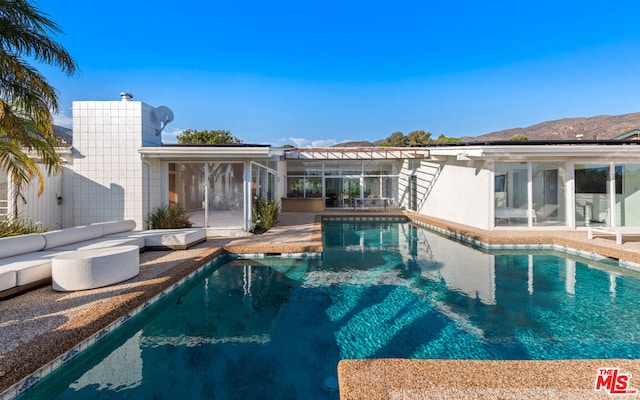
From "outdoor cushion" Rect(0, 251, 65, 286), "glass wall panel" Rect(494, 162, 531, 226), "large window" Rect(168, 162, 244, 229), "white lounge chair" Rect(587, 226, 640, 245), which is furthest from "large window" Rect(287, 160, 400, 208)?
"outdoor cushion" Rect(0, 251, 65, 286)

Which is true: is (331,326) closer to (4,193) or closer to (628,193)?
(4,193)

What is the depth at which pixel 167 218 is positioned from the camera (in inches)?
397

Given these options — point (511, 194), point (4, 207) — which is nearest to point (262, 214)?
point (4, 207)

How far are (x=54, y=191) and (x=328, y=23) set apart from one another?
653 inches

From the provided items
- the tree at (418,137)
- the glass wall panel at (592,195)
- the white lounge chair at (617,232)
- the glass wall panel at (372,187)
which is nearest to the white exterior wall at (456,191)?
the white lounge chair at (617,232)

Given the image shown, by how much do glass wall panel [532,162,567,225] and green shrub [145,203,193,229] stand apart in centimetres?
1217

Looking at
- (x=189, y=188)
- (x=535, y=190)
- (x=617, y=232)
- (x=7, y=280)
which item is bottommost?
(x=7, y=280)

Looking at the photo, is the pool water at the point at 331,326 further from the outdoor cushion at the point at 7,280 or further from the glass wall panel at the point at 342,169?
the glass wall panel at the point at 342,169

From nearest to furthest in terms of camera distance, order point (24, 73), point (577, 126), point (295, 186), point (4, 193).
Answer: point (24, 73)
point (4, 193)
point (295, 186)
point (577, 126)

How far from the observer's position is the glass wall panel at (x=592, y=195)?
11.0 m

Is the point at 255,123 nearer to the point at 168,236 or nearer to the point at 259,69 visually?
the point at 259,69

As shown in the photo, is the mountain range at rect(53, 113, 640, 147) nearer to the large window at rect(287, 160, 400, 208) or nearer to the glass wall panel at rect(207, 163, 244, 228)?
the large window at rect(287, 160, 400, 208)

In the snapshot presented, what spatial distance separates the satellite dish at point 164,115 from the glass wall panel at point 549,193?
13.3 meters

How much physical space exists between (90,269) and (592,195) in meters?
14.6
